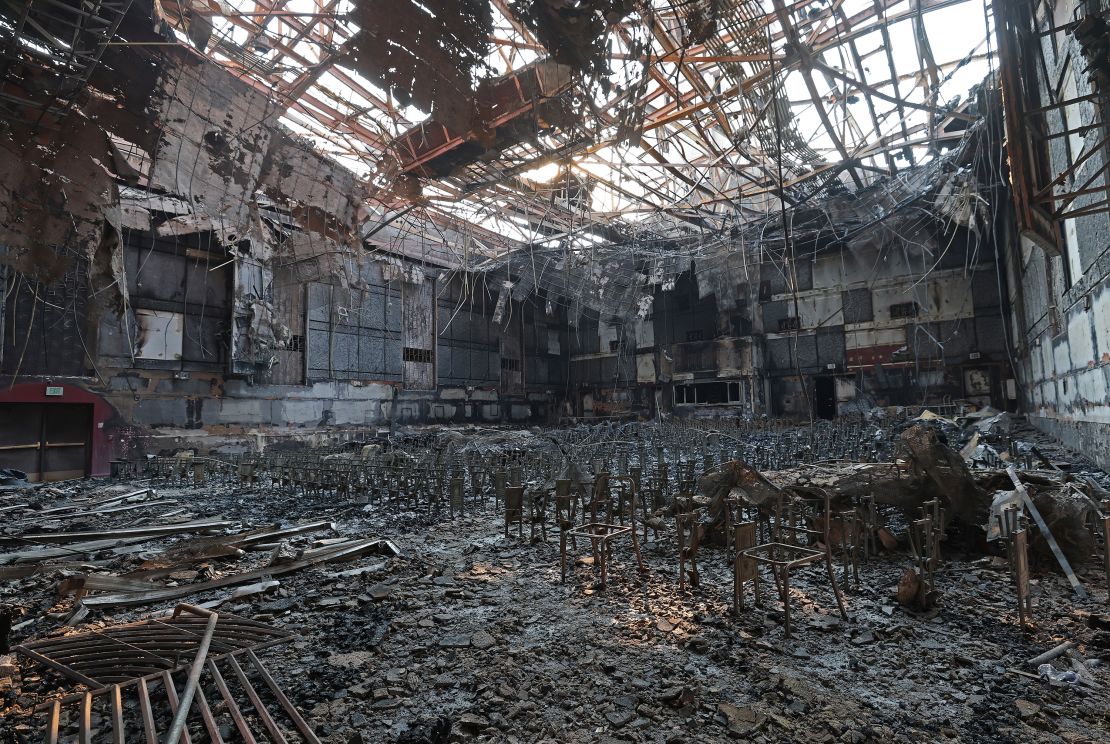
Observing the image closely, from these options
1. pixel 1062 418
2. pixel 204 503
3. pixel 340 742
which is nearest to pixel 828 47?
pixel 1062 418

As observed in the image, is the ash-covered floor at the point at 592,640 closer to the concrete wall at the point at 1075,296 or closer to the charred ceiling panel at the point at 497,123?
the concrete wall at the point at 1075,296

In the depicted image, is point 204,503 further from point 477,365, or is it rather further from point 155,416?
point 477,365

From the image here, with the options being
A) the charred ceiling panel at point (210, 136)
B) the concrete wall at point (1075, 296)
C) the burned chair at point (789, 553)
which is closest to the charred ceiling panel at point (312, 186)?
the charred ceiling panel at point (210, 136)

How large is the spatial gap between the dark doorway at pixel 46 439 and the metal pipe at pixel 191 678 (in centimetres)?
1635

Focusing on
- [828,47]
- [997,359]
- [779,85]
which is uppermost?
[828,47]

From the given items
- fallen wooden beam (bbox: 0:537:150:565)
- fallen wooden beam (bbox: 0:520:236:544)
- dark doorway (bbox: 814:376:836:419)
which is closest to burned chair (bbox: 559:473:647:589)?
fallen wooden beam (bbox: 0:520:236:544)

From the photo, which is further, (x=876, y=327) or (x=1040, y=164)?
(x=876, y=327)

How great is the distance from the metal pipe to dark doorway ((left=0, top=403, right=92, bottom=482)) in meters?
16.4

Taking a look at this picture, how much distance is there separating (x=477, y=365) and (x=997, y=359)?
2294 cm

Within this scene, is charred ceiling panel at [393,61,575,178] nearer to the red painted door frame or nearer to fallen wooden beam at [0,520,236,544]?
fallen wooden beam at [0,520,236,544]

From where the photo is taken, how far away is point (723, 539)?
253 inches

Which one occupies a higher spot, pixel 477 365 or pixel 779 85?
pixel 779 85

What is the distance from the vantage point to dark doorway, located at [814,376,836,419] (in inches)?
959

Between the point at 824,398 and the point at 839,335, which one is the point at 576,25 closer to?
the point at 839,335
